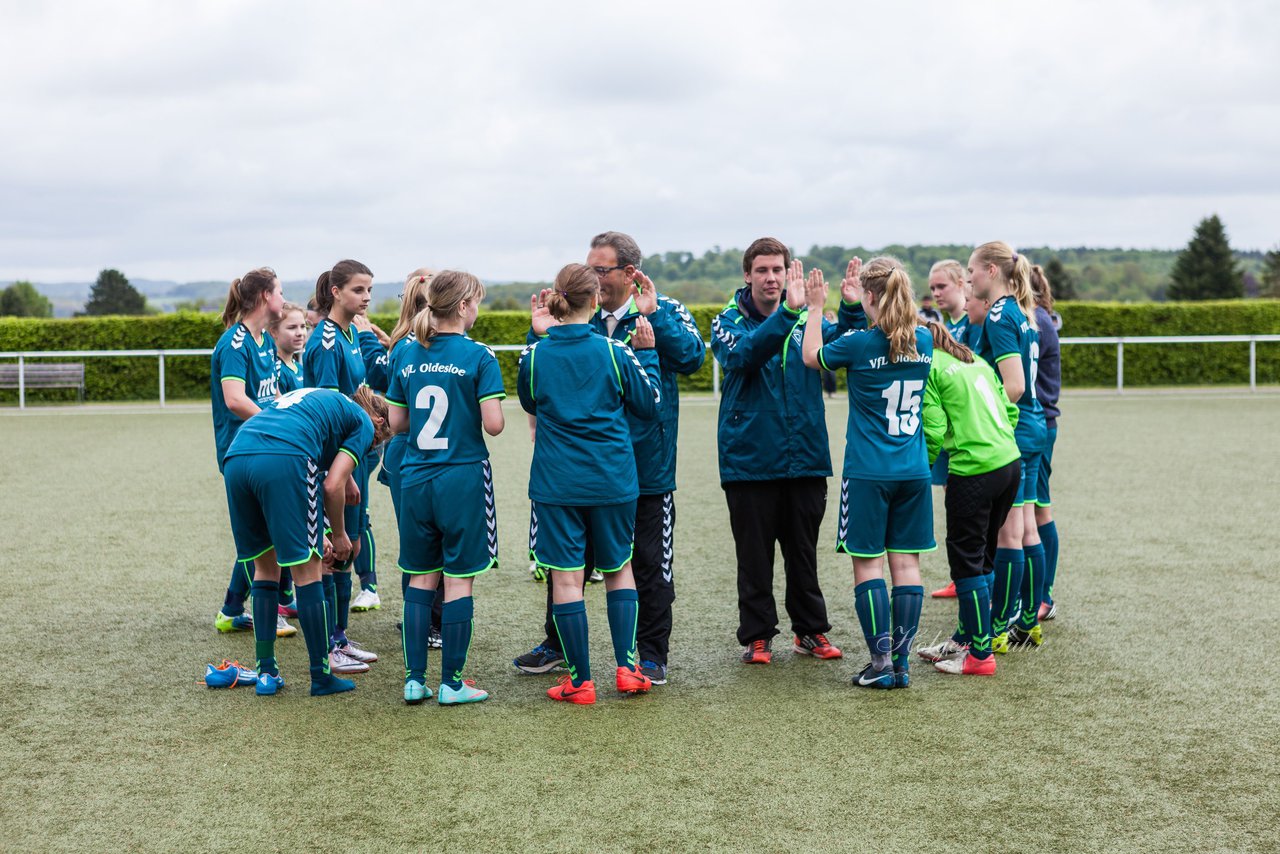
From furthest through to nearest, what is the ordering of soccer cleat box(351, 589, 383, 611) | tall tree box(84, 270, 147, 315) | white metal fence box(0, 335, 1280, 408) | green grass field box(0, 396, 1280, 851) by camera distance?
tall tree box(84, 270, 147, 315) < white metal fence box(0, 335, 1280, 408) < soccer cleat box(351, 589, 383, 611) < green grass field box(0, 396, 1280, 851)

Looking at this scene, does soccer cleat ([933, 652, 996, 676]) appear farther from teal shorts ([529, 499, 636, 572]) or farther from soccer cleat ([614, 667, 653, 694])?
teal shorts ([529, 499, 636, 572])

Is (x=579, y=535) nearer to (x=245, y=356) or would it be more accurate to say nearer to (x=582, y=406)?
(x=582, y=406)

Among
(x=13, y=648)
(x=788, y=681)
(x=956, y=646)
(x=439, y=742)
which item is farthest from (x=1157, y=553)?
(x=13, y=648)

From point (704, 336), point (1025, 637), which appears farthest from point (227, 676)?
point (704, 336)

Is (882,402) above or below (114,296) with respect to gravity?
below

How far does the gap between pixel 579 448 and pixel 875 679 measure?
158 centimetres

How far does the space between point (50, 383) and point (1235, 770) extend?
20.6 metres

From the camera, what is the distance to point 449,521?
174 inches

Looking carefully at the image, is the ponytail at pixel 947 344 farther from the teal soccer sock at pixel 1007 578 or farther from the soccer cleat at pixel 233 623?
the soccer cleat at pixel 233 623

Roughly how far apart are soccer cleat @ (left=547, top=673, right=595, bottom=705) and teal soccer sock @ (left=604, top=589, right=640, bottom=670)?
6.3 inches

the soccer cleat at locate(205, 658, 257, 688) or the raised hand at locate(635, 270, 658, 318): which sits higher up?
the raised hand at locate(635, 270, 658, 318)

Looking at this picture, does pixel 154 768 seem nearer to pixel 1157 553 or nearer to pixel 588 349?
pixel 588 349

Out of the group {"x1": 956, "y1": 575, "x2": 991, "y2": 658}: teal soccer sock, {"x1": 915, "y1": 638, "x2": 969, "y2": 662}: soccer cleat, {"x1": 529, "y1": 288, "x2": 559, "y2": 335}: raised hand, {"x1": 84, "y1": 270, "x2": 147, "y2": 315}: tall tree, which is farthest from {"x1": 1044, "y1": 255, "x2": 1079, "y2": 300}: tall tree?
{"x1": 529, "y1": 288, "x2": 559, "y2": 335}: raised hand

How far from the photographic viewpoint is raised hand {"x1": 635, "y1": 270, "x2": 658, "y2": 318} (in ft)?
15.6
